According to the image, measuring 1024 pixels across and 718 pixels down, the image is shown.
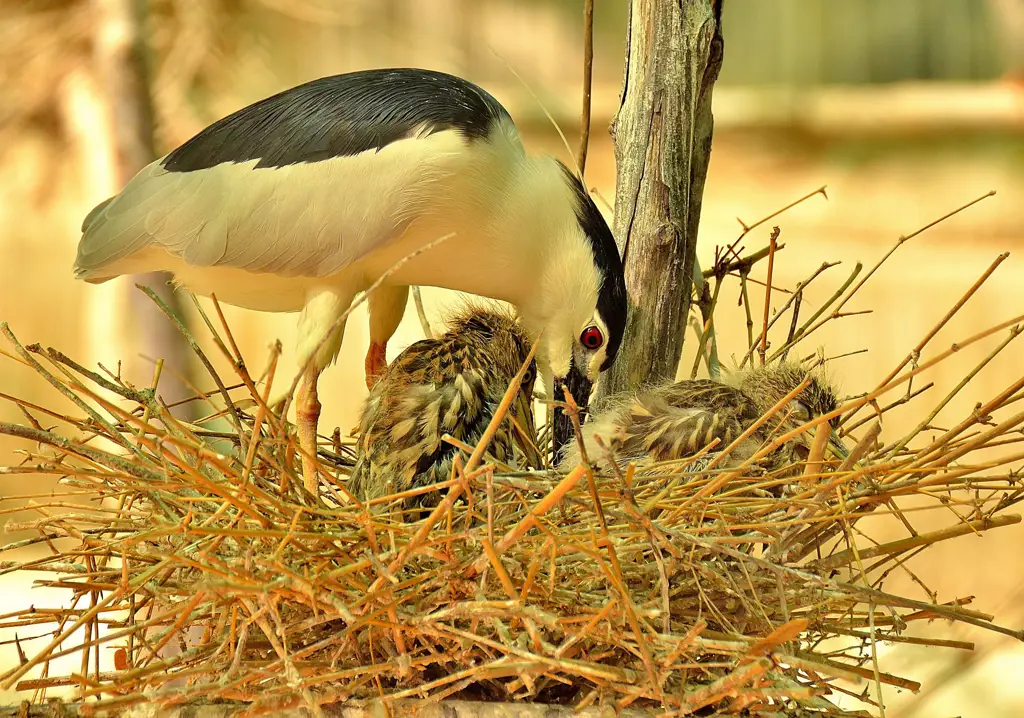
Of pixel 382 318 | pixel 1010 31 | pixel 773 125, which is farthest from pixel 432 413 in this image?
pixel 1010 31

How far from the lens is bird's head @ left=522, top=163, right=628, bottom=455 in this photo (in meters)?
1.65

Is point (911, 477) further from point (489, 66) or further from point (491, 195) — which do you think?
point (489, 66)

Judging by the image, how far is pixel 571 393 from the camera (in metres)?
1.68

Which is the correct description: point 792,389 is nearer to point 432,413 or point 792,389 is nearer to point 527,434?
point 527,434

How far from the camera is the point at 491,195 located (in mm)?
1678

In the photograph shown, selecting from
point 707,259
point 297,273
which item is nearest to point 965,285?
point 707,259

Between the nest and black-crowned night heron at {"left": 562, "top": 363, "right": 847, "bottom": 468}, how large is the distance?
0.42ft

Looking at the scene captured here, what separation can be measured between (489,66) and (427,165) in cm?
251

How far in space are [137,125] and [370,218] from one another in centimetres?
189

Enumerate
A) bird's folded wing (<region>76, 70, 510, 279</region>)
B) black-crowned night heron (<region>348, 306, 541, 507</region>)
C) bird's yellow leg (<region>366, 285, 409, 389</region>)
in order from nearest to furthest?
black-crowned night heron (<region>348, 306, 541, 507</region>)
bird's folded wing (<region>76, 70, 510, 279</region>)
bird's yellow leg (<region>366, 285, 409, 389</region>)

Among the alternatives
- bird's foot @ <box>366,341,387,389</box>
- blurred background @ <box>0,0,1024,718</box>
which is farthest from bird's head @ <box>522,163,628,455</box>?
blurred background @ <box>0,0,1024,718</box>

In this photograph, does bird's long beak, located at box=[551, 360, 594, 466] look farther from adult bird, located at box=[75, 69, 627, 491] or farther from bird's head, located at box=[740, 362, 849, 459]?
bird's head, located at box=[740, 362, 849, 459]

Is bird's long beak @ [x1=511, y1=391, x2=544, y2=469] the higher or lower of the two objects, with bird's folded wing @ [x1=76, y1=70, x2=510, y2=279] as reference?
lower

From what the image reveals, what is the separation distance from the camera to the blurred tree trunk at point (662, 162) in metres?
1.60
